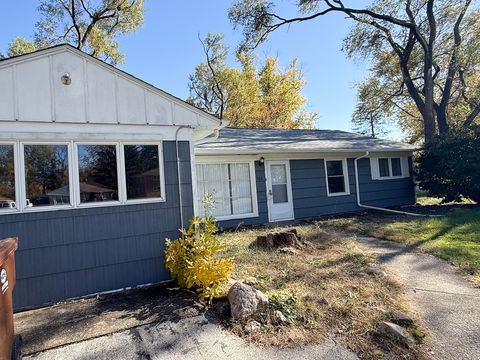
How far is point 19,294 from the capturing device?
4.18 m

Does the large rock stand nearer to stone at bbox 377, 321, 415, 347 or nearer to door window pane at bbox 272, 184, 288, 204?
stone at bbox 377, 321, 415, 347

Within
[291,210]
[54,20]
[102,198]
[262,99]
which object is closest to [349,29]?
[262,99]

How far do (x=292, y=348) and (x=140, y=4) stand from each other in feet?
70.2

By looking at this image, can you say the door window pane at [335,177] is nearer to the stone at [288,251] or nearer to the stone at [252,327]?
the stone at [288,251]

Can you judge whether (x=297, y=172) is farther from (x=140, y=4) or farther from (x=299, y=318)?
(x=140, y=4)

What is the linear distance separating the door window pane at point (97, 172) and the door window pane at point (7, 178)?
0.82 metres

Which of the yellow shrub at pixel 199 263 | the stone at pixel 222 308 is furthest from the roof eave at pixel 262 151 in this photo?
the stone at pixel 222 308

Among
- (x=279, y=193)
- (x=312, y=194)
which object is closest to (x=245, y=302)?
(x=279, y=193)

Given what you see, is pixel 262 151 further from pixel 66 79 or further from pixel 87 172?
pixel 66 79

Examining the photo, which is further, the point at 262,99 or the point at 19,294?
the point at 262,99

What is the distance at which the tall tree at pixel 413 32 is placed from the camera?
1656cm

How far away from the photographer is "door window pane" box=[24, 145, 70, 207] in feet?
14.1

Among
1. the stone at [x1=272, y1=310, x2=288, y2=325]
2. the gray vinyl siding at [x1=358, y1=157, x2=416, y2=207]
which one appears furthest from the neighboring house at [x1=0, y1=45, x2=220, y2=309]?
the gray vinyl siding at [x1=358, y1=157, x2=416, y2=207]

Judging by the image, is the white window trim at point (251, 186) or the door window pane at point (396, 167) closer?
the white window trim at point (251, 186)
